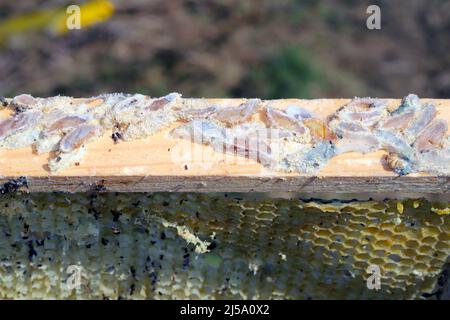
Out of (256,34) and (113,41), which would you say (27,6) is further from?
(256,34)

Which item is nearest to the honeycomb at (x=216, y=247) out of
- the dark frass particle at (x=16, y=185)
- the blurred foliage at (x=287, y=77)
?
the dark frass particle at (x=16, y=185)

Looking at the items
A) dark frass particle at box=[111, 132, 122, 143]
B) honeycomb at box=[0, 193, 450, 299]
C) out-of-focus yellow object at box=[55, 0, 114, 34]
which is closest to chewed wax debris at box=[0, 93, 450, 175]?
dark frass particle at box=[111, 132, 122, 143]

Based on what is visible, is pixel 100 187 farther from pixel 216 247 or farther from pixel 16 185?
pixel 216 247

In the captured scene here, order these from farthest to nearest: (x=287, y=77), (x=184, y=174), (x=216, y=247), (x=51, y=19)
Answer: (x=51, y=19)
(x=287, y=77)
(x=216, y=247)
(x=184, y=174)

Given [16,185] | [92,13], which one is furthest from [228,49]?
[16,185]
